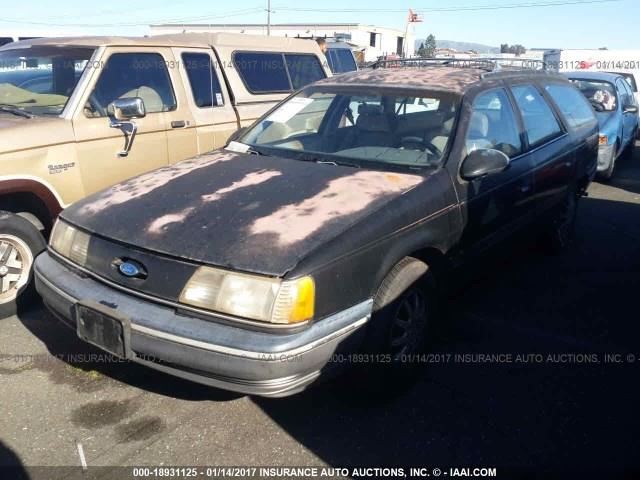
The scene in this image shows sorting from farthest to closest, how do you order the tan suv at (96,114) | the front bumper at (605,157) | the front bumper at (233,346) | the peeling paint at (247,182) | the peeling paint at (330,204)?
the front bumper at (605,157) < the tan suv at (96,114) < the peeling paint at (247,182) < the peeling paint at (330,204) < the front bumper at (233,346)

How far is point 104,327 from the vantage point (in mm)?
2738

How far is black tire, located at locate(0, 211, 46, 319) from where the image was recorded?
3947mm

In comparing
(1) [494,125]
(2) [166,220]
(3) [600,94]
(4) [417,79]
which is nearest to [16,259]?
(2) [166,220]

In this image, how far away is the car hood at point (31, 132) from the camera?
12.7 feet

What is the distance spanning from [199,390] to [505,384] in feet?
5.80

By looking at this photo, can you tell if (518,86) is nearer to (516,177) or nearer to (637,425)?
(516,177)

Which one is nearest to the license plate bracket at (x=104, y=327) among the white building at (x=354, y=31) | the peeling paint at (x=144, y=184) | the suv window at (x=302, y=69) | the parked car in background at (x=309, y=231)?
the parked car in background at (x=309, y=231)

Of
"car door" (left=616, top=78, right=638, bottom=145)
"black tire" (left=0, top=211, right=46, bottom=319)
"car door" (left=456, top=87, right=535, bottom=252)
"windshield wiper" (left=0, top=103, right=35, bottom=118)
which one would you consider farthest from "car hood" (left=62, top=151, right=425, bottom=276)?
"car door" (left=616, top=78, right=638, bottom=145)

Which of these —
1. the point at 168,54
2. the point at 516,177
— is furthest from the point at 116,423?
the point at 168,54

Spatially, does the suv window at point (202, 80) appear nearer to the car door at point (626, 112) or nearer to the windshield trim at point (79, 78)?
the windshield trim at point (79, 78)

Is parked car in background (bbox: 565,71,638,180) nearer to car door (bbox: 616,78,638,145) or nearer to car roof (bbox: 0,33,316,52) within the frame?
car door (bbox: 616,78,638,145)

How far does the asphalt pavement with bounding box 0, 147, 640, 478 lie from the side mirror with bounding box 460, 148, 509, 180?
0.67 meters

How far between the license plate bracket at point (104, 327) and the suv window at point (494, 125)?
226cm

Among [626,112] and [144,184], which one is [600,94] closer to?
[626,112]
